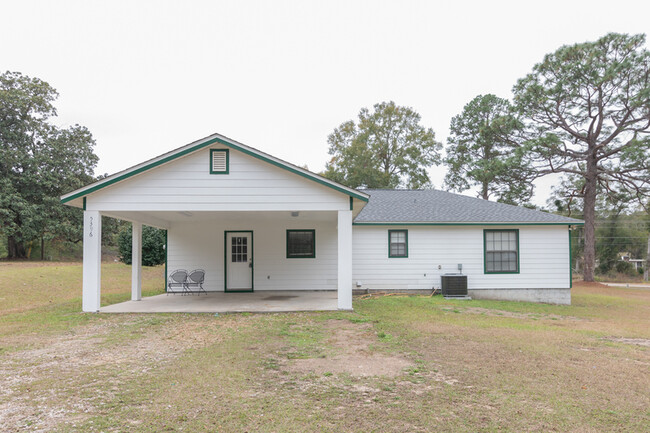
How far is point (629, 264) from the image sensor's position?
33.6 m

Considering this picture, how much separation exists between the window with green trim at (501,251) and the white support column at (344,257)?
6146 millimetres

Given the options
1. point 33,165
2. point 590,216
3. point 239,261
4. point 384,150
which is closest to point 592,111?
point 590,216

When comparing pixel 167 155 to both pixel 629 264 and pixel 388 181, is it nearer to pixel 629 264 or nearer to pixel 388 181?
pixel 388 181

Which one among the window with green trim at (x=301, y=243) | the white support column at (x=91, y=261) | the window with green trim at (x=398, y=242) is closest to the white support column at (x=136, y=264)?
the white support column at (x=91, y=261)

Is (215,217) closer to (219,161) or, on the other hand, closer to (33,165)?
(219,161)

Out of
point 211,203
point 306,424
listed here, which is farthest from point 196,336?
point 306,424

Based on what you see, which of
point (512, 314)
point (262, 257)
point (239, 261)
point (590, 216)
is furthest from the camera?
point (590, 216)

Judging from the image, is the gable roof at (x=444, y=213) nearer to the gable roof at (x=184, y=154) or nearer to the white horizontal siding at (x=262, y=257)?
the white horizontal siding at (x=262, y=257)

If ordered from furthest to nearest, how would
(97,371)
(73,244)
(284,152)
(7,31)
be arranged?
(284,152)
(73,244)
(7,31)
(97,371)

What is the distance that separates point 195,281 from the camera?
13.9m

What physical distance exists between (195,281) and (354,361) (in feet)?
30.8

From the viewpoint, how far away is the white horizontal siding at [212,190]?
10.1m

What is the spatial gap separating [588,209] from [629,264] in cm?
1282

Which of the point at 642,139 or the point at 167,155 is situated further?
the point at 642,139
